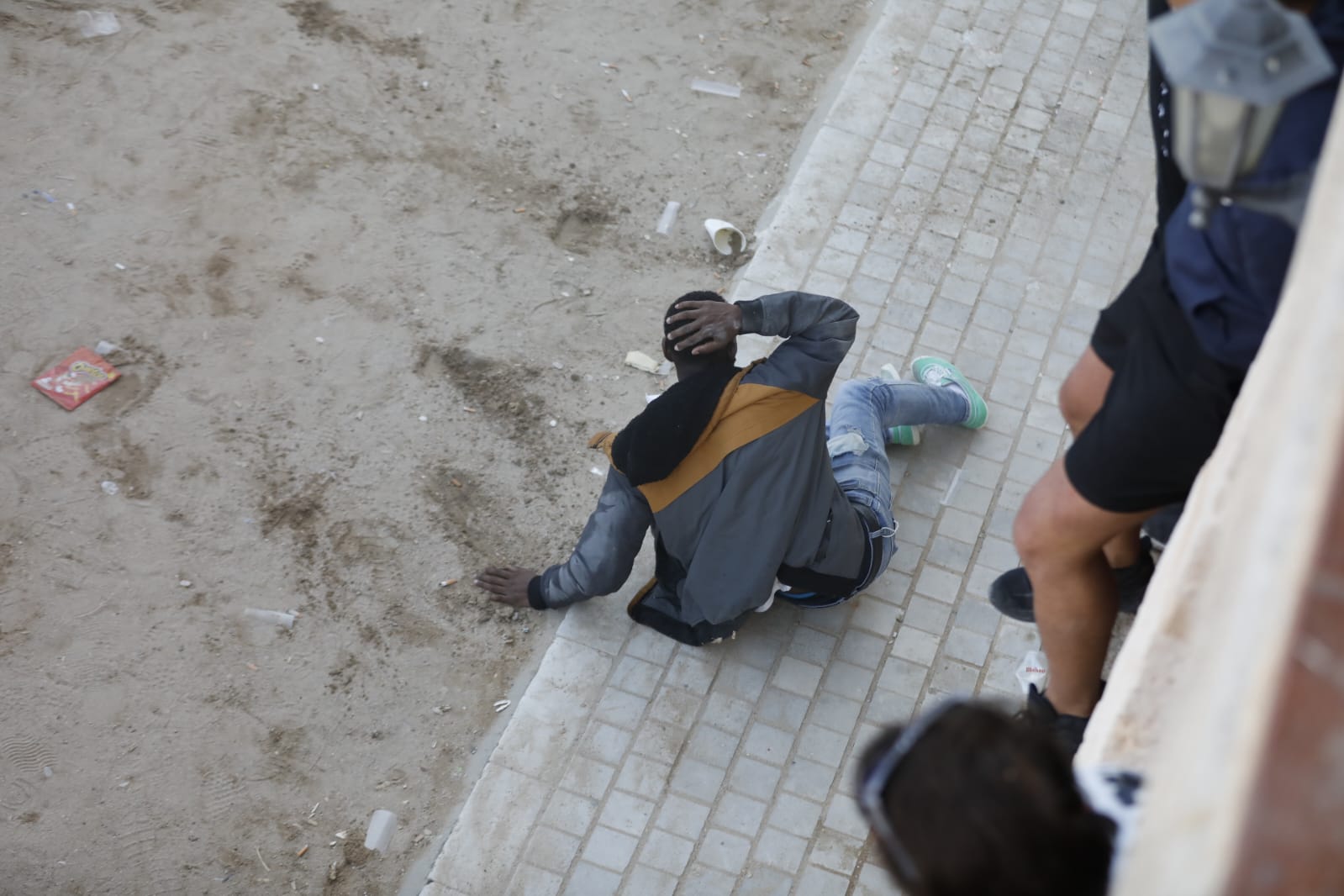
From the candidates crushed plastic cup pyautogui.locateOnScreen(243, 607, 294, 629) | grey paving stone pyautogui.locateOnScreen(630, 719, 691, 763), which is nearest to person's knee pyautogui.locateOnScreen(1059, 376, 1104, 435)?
grey paving stone pyautogui.locateOnScreen(630, 719, 691, 763)

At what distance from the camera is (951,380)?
480 cm

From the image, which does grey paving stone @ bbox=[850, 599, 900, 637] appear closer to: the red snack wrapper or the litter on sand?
the litter on sand

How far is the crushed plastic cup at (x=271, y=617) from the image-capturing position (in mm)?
4430

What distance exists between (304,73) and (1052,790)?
561cm

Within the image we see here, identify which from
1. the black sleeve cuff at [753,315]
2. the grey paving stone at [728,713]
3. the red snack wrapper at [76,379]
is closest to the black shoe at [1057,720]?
the grey paving stone at [728,713]

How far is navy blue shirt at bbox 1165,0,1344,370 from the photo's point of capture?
2.14m

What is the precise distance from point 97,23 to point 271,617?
3.61 m

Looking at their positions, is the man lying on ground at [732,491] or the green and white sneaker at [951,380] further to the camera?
the green and white sneaker at [951,380]

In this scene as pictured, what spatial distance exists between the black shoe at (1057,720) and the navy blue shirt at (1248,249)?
3.66 feet

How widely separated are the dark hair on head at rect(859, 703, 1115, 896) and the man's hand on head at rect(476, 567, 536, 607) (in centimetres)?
298

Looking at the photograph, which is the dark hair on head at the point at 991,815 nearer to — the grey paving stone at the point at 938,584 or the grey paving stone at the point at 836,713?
the grey paving stone at the point at 836,713

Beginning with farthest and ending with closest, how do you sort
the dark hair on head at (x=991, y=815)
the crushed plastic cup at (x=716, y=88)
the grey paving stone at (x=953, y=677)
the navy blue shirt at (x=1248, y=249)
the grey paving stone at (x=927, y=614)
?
the crushed plastic cup at (x=716, y=88)
the grey paving stone at (x=927, y=614)
the grey paving stone at (x=953, y=677)
the navy blue shirt at (x=1248, y=249)
the dark hair on head at (x=991, y=815)

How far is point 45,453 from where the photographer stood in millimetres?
4773

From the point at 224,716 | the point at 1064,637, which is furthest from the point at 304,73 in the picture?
the point at 1064,637
